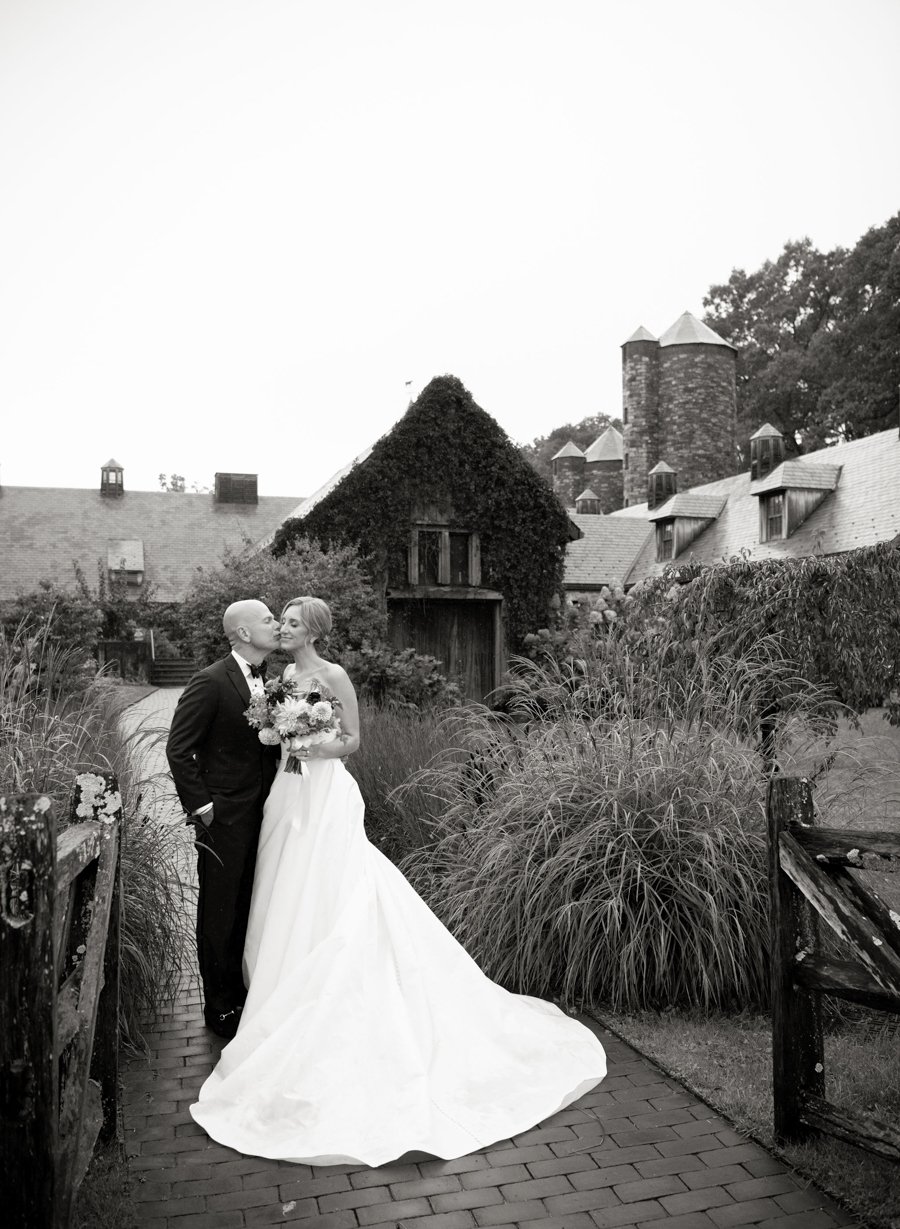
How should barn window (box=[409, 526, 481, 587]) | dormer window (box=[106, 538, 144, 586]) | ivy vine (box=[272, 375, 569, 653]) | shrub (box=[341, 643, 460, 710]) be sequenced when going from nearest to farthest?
shrub (box=[341, 643, 460, 710]) < ivy vine (box=[272, 375, 569, 653]) < barn window (box=[409, 526, 481, 587]) < dormer window (box=[106, 538, 144, 586])

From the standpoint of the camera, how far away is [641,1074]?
13.6 feet

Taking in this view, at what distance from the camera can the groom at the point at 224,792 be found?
14.9 ft

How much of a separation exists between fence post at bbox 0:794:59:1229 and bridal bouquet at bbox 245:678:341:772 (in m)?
2.22

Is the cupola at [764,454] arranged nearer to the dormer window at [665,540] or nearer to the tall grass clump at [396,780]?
the dormer window at [665,540]

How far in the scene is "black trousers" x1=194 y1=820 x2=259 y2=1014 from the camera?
4.55 m

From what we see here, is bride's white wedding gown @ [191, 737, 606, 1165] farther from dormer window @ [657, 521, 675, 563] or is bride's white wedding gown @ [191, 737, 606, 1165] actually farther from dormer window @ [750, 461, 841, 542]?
dormer window @ [657, 521, 675, 563]

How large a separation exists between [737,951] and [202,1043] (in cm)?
252

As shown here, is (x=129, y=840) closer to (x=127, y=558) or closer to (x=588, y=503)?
(x=127, y=558)

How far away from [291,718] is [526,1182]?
2066 mm

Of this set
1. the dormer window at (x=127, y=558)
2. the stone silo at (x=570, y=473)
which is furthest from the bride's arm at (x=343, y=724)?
A: the stone silo at (x=570, y=473)

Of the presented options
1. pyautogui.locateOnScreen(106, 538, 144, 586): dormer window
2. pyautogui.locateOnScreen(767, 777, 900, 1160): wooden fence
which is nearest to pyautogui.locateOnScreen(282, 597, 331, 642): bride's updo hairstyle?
pyautogui.locateOnScreen(767, 777, 900, 1160): wooden fence

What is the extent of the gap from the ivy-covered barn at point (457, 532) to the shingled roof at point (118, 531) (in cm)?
2014

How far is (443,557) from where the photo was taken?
19.1 m

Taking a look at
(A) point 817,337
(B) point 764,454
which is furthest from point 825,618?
(A) point 817,337
